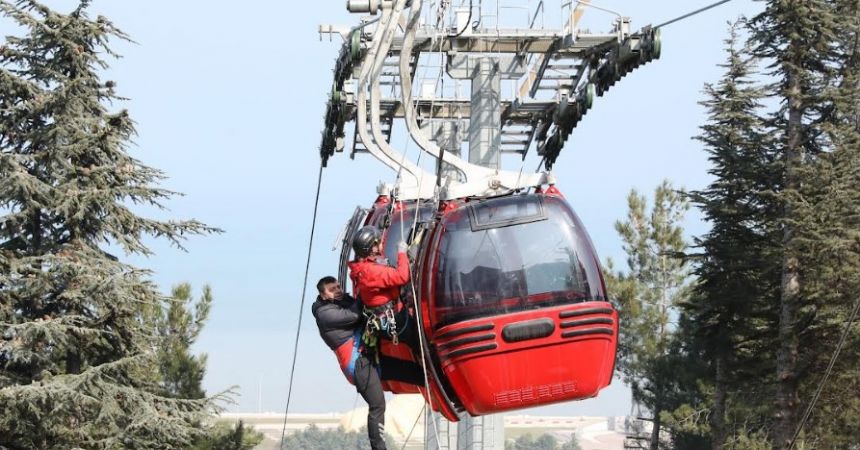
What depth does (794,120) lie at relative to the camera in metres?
34.6

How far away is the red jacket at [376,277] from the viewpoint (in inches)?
468

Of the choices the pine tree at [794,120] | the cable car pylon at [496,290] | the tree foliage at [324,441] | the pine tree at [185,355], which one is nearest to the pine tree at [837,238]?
the pine tree at [794,120]

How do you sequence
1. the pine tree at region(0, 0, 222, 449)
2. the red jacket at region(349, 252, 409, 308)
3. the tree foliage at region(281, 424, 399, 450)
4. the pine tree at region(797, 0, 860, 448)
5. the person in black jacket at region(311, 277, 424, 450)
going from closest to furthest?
the red jacket at region(349, 252, 409, 308)
the person in black jacket at region(311, 277, 424, 450)
the pine tree at region(0, 0, 222, 449)
the pine tree at region(797, 0, 860, 448)
the tree foliage at region(281, 424, 399, 450)

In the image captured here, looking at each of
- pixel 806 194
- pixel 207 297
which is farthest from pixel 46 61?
pixel 806 194

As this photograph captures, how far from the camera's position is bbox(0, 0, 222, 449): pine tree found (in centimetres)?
2358

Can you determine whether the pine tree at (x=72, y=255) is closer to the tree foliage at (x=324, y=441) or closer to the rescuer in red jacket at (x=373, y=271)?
the rescuer in red jacket at (x=373, y=271)

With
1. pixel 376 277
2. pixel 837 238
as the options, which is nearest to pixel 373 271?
pixel 376 277

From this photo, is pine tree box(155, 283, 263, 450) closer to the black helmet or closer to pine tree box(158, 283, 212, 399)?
pine tree box(158, 283, 212, 399)

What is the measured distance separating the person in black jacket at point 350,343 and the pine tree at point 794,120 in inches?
892

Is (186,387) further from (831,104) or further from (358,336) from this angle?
(358,336)

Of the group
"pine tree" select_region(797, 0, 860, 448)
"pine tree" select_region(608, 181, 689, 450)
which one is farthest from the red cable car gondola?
"pine tree" select_region(608, 181, 689, 450)

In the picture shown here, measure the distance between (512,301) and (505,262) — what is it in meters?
0.32

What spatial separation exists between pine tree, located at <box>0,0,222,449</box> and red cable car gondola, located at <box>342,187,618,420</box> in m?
12.3

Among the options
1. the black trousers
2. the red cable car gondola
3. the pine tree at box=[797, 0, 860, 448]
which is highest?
the pine tree at box=[797, 0, 860, 448]
